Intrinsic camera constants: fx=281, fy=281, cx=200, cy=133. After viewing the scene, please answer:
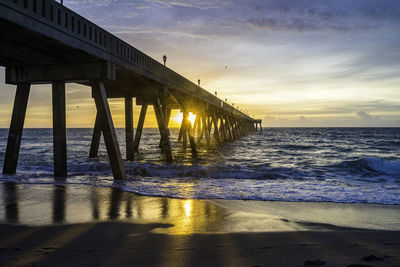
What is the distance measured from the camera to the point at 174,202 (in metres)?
7.02

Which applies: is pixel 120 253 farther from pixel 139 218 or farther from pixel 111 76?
pixel 111 76

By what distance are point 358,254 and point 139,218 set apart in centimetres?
368

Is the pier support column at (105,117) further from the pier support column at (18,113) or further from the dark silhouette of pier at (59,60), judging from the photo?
the pier support column at (18,113)

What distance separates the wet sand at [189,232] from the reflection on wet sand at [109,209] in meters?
0.02

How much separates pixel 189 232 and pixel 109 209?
7.79ft

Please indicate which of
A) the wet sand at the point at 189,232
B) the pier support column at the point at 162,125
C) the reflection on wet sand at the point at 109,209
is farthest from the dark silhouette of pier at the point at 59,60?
the wet sand at the point at 189,232

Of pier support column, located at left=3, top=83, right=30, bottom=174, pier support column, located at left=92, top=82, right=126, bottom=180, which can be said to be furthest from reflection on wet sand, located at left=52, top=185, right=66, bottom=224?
pier support column, located at left=3, top=83, right=30, bottom=174

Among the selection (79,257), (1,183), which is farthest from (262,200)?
(1,183)

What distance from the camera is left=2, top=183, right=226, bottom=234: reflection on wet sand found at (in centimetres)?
518

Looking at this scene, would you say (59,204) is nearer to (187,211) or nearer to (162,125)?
(187,211)

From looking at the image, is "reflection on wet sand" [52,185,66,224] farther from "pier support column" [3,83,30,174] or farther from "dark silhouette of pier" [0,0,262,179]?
"pier support column" [3,83,30,174]

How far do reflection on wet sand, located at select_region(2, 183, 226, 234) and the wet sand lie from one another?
0.06 ft

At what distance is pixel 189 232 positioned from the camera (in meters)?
4.57

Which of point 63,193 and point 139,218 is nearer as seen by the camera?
point 139,218
